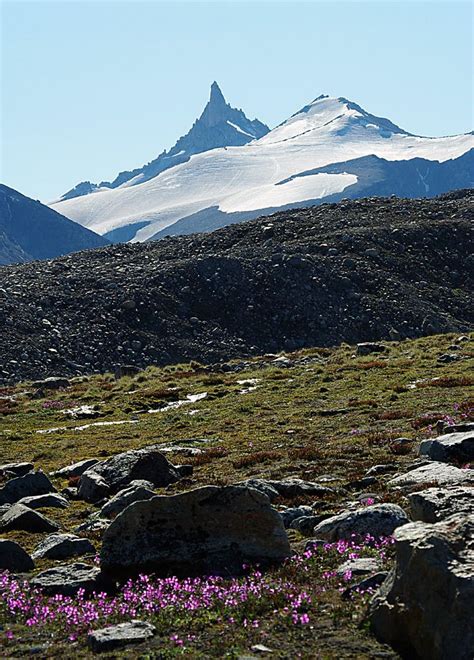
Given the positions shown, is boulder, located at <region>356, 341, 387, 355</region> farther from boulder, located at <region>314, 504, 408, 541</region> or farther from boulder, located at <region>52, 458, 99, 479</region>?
boulder, located at <region>314, 504, 408, 541</region>

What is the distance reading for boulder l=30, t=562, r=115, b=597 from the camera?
12.6m

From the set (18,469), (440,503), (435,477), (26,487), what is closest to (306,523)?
(435,477)

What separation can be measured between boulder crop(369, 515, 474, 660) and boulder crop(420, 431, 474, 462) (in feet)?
28.5

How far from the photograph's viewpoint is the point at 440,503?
10906 millimetres

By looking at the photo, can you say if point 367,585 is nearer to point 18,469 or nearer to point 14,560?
point 14,560

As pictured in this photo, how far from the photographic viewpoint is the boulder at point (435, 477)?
14.1 m

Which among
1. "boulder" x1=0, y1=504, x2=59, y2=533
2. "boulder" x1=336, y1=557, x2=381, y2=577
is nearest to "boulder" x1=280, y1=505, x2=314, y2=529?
"boulder" x1=336, y1=557, x2=381, y2=577

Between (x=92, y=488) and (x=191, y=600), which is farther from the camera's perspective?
(x=92, y=488)

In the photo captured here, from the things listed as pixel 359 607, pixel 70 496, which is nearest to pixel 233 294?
pixel 70 496

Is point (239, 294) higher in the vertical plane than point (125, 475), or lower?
higher

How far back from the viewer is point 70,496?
20938mm

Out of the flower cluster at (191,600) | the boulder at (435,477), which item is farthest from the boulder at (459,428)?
the flower cluster at (191,600)

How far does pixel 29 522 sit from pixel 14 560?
305 cm

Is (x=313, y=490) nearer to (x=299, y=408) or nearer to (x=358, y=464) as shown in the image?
(x=358, y=464)
